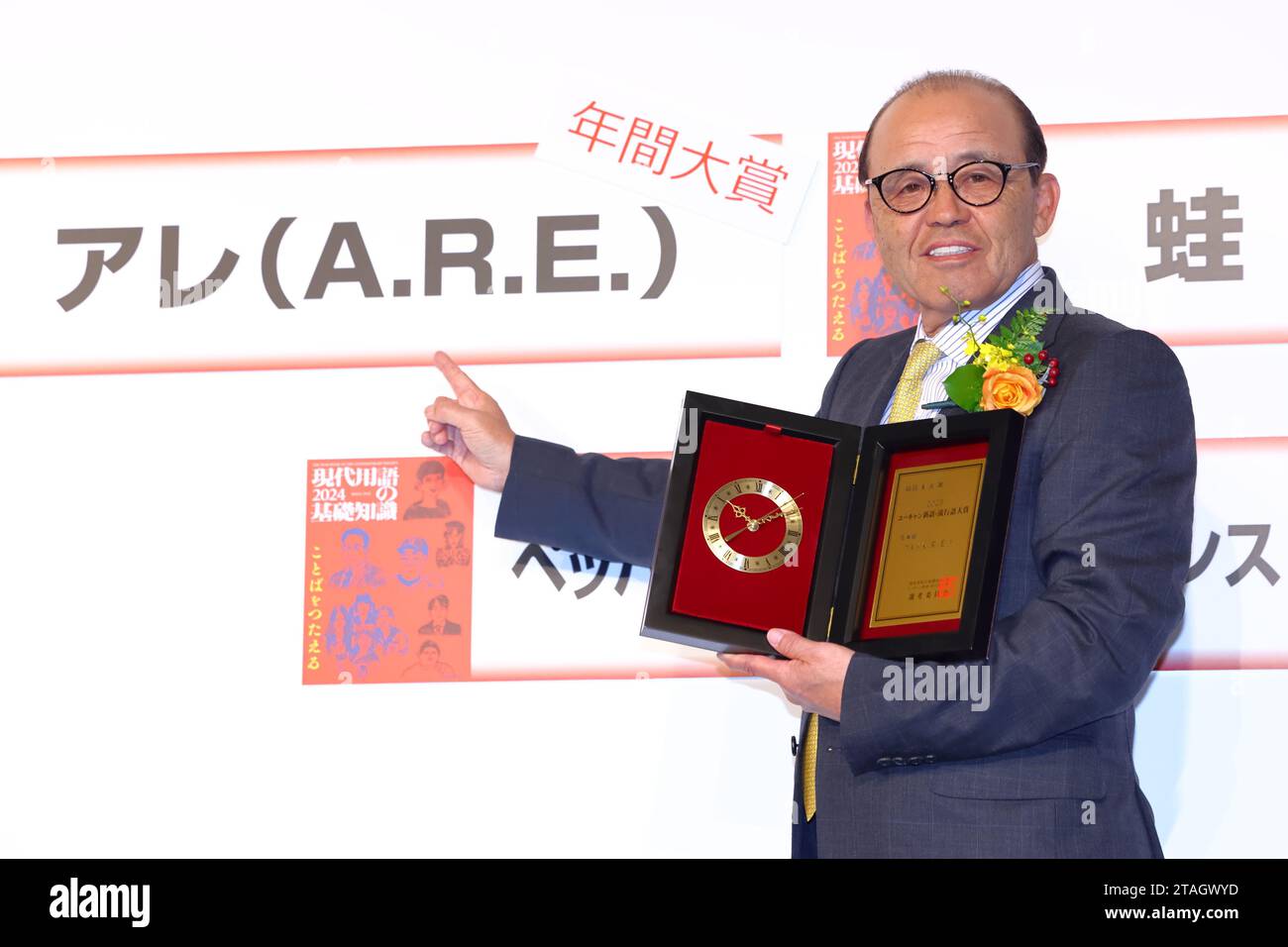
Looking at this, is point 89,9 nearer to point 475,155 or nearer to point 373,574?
point 475,155

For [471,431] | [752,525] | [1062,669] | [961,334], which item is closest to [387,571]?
[471,431]

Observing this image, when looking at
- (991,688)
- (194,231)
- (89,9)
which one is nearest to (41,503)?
(194,231)

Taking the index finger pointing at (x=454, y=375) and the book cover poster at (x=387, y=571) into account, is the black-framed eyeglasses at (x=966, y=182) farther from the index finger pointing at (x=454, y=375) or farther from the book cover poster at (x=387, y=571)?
the book cover poster at (x=387, y=571)

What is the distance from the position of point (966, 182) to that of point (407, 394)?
3.08ft

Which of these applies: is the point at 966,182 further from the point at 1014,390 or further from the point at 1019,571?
the point at 1019,571

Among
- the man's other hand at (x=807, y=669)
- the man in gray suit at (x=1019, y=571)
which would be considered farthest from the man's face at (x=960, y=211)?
the man's other hand at (x=807, y=669)

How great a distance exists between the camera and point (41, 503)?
244cm

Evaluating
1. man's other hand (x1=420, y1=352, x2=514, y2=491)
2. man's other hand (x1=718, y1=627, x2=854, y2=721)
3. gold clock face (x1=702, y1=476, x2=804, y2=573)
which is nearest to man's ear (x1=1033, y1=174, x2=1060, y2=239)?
gold clock face (x1=702, y1=476, x2=804, y2=573)

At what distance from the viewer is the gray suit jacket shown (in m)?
1.72

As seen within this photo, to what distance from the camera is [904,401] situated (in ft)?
6.66

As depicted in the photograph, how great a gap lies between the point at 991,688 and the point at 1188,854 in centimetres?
67

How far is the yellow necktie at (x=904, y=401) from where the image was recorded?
1.96 m

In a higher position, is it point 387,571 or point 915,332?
point 915,332

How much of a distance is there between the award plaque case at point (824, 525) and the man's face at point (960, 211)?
0.27 meters
